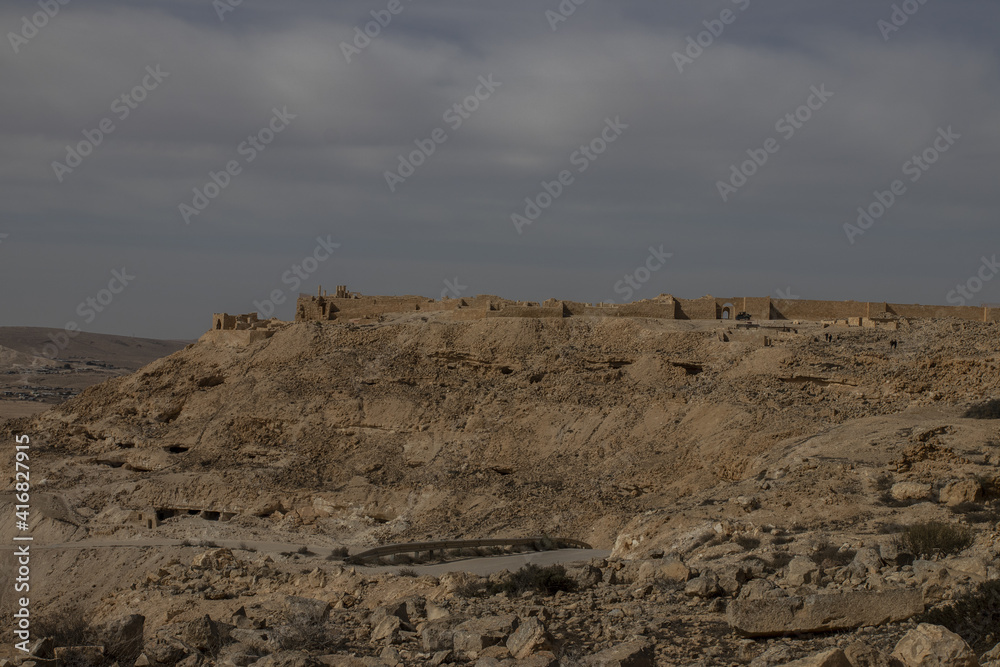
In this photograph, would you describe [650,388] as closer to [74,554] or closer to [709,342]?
[709,342]

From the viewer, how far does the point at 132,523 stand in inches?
866

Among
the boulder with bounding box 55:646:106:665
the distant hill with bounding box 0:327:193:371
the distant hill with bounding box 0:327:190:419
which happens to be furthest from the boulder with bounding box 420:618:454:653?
the distant hill with bounding box 0:327:193:371

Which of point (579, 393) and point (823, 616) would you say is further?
point (579, 393)

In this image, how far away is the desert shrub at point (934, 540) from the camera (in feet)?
28.4

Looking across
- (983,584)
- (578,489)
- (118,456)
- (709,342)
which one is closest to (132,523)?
(118,456)

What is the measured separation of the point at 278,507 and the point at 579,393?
312 inches

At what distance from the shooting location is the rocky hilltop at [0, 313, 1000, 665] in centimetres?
803

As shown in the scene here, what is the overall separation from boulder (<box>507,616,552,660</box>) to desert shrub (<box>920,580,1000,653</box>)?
274 cm

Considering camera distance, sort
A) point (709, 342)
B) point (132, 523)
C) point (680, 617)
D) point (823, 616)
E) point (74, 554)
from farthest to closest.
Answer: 1. point (709, 342)
2. point (132, 523)
3. point (74, 554)
4. point (680, 617)
5. point (823, 616)

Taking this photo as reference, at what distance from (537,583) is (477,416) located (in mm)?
14187

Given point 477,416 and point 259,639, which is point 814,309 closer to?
point 477,416

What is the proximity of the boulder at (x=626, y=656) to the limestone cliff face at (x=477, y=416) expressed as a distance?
11164 mm

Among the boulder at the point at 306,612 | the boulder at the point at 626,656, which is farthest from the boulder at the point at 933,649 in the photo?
the boulder at the point at 306,612

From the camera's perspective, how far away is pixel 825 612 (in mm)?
6668
